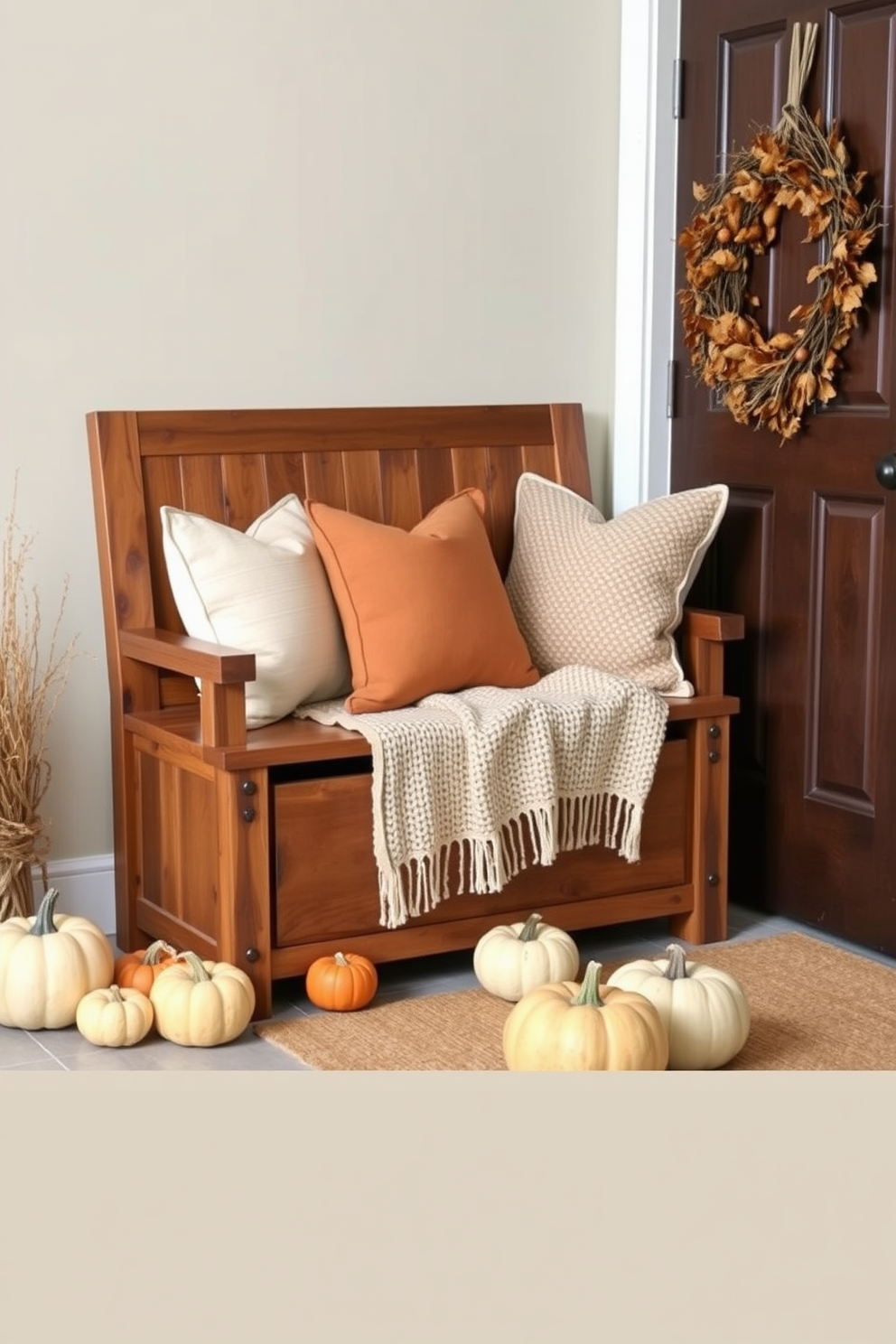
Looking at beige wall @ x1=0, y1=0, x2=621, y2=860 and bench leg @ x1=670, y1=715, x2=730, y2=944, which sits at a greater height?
beige wall @ x1=0, y1=0, x2=621, y2=860

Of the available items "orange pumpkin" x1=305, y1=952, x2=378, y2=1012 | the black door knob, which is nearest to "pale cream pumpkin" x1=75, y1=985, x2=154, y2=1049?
"orange pumpkin" x1=305, y1=952, x2=378, y2=1012

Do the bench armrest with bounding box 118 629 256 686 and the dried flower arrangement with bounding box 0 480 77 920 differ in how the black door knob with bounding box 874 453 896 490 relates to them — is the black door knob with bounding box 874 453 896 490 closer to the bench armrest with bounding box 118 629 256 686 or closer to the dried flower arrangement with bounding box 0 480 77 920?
the bench armrest with bounding box 118 629 256 686

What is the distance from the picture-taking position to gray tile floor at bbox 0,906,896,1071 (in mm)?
2334

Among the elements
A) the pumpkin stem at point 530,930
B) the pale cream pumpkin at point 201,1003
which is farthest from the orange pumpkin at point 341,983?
the pumpkin stem at point 530,930

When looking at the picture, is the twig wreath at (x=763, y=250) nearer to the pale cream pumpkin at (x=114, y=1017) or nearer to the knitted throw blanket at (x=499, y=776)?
the knitted throw blanket at (x=499, y=776)

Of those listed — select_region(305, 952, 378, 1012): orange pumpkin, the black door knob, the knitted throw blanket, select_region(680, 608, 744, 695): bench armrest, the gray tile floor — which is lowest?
the gray tile floor

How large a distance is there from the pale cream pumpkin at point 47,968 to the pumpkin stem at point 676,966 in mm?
916

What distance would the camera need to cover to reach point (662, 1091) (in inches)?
14.1

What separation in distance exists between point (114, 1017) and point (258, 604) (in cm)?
77

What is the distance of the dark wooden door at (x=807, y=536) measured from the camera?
9.41ft

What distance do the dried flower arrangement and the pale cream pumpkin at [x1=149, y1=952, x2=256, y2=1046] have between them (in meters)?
0.49

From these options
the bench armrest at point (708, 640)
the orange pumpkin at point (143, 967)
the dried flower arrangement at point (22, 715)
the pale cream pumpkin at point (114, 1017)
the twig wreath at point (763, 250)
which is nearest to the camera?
the pale cream pumpkin at point (114, 1017)

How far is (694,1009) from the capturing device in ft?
7.35

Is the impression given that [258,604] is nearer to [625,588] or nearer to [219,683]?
[219,683]
